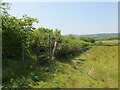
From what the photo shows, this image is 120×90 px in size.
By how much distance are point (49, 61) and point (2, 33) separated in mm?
4003

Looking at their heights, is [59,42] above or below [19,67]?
above

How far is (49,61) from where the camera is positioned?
366 inches

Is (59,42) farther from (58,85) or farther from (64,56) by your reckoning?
(58,85)

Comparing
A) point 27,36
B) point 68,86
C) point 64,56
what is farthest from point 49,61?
point 64,56

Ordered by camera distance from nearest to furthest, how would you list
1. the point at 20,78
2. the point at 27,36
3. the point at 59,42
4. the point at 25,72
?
the point at 20,78 < the point at 25,72 < the point at 27,36 < the point at 59,42

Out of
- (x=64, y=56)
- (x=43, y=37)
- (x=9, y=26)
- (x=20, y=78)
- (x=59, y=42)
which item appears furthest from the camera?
(x=64, y=56)

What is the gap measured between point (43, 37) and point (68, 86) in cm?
474

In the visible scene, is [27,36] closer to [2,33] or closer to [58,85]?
[2,33]

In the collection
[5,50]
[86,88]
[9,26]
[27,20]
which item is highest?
[27,20]

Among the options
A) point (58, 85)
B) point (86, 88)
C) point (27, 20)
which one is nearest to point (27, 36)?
point (27, 20)

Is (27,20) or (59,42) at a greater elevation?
(27,20)

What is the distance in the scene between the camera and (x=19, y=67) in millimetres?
6562

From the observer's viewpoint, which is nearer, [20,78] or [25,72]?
[20,78]

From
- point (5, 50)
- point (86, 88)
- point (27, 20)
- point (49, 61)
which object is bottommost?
point (86, 88)
